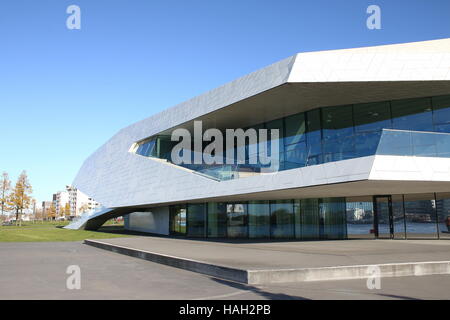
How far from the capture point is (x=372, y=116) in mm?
18375

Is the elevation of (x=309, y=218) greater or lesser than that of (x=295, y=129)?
lesser

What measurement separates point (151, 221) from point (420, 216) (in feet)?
71.9

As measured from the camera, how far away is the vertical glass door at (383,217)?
20016 mm

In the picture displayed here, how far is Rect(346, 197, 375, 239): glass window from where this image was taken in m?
20.4

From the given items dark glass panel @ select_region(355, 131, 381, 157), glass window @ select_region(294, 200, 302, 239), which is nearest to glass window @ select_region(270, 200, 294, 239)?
glass window @ select_region(294, 200, 302, 239)

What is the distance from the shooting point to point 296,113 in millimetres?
20578

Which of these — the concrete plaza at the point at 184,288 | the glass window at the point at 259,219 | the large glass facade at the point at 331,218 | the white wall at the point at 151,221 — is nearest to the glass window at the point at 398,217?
the large glass facade at the point at 331,218

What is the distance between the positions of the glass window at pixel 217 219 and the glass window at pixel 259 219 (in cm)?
183

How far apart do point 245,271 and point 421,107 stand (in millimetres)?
12994

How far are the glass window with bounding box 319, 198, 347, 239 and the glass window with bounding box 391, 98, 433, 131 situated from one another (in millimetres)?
5108

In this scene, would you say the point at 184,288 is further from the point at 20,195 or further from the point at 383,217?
the point at 20,195

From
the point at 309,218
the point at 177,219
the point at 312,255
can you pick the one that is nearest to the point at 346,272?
the point at 312,255

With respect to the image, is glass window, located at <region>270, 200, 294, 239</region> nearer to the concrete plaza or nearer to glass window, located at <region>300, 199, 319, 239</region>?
glass window, located at <region>300, 199, 319, 239</region>
